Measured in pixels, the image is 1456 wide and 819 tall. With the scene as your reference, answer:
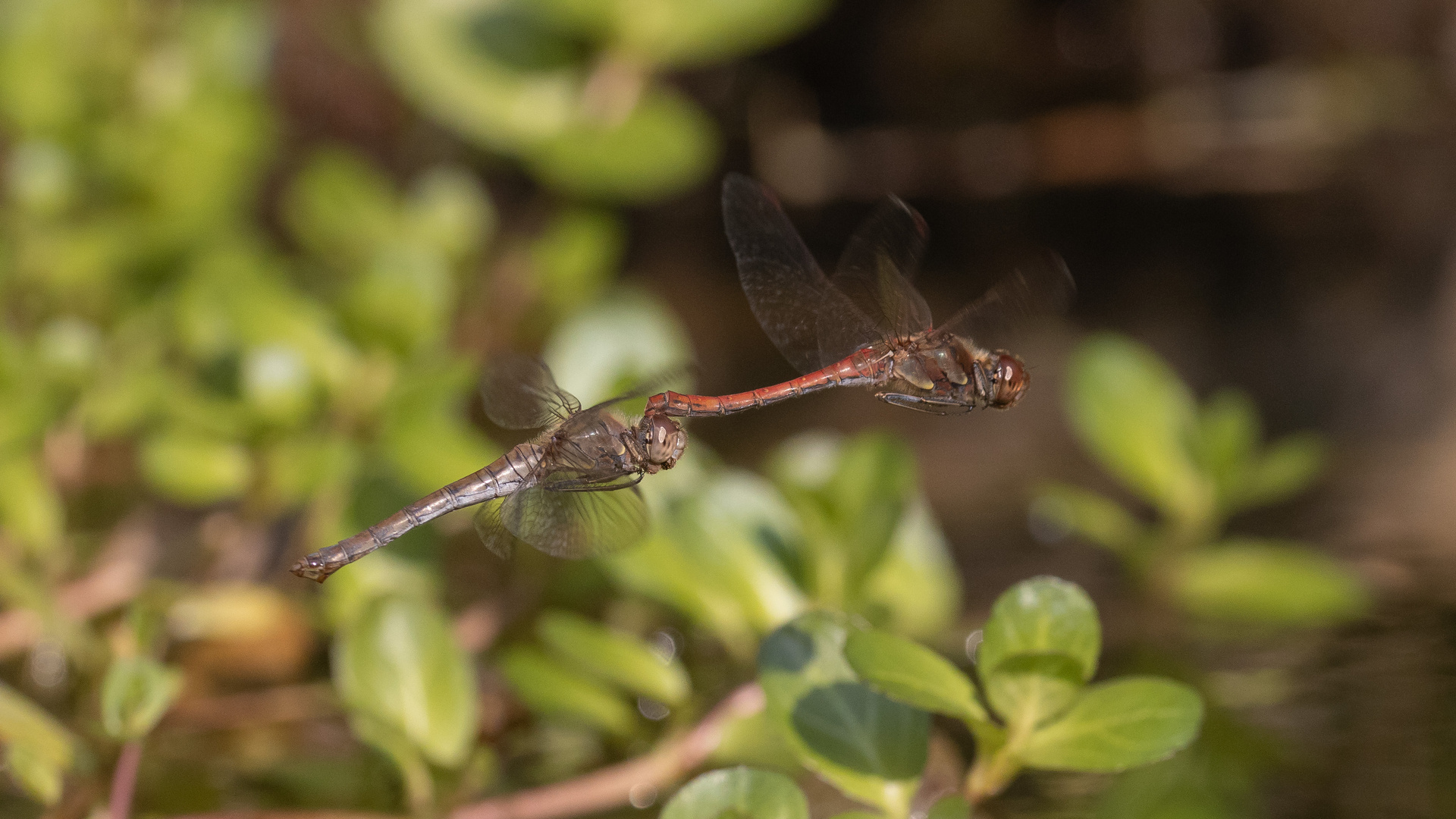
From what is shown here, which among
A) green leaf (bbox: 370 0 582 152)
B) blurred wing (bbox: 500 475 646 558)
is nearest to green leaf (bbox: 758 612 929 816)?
blurred wing (bbox: 500 475 646 558)

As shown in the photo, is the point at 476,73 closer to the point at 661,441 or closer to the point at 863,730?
the point at 661,441

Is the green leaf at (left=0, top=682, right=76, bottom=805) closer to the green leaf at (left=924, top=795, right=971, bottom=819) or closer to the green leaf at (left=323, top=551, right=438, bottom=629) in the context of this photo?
the green leaf at (left=323, top=551, right=438, bottom=629)

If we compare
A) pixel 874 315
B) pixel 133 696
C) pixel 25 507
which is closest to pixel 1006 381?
pixel 874 315

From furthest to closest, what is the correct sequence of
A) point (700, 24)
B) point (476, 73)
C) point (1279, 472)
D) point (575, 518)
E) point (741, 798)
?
point (476, 73) → point (700, 24) → point (1279, 472) → point (575, 518) → point (741, 798)

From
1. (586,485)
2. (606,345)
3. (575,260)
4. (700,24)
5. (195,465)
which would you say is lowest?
(586,485)

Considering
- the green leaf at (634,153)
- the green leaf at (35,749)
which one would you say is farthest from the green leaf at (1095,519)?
the green leaf at (35,749)

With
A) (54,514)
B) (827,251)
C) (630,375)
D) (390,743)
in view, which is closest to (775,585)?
(630,375)

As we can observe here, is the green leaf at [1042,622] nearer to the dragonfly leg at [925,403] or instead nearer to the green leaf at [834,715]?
the green leaf at [834,715]
